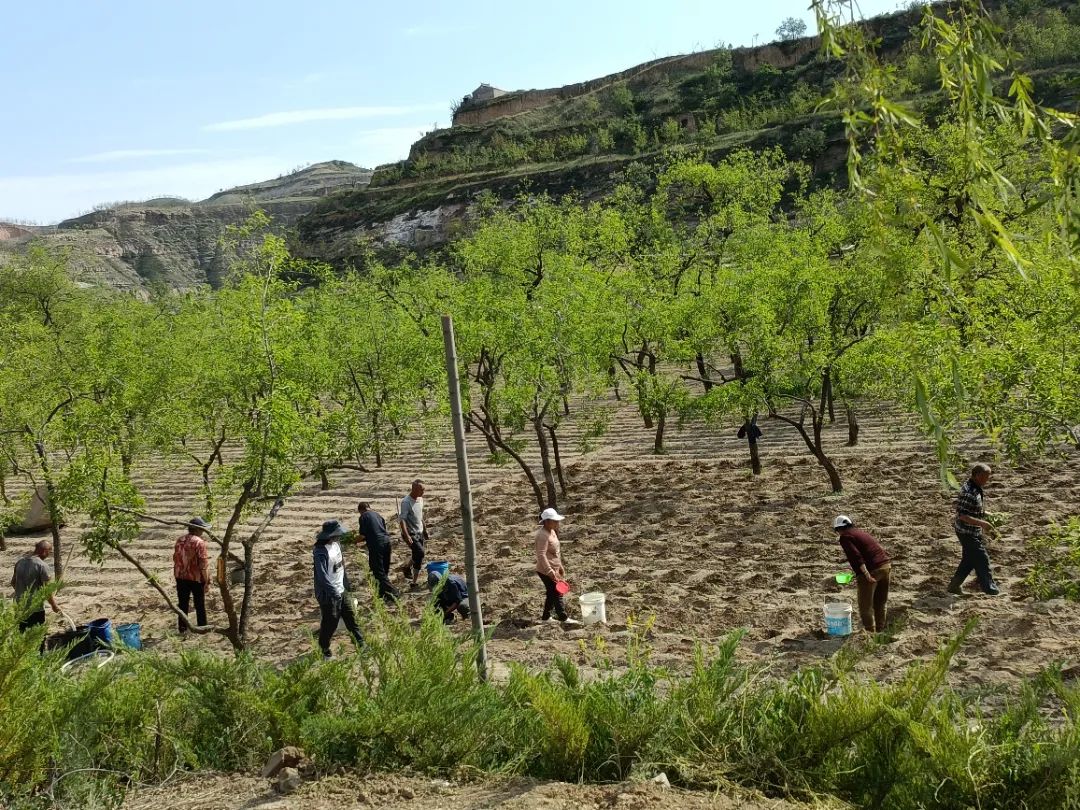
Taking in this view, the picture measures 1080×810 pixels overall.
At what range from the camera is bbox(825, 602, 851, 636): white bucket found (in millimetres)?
7949

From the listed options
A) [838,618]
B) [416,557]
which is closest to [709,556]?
[838,618]

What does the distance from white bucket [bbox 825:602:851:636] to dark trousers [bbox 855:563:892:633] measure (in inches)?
5.8

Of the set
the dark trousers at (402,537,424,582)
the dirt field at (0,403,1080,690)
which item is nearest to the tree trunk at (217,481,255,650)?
the dirt field at (0,403,1080,690)

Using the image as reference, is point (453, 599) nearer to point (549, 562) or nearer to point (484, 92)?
Answer: point (549, 562)

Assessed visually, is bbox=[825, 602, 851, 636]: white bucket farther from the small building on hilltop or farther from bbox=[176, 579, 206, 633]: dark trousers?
the small building on hilltop

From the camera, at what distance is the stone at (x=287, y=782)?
4.38 m

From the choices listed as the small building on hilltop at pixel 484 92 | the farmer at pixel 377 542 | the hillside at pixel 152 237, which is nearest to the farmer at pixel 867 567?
the farmer at pixel 377 542

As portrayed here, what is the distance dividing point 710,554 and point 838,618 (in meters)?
3.55

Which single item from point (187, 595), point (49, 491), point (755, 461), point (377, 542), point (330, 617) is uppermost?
point (49, 491)

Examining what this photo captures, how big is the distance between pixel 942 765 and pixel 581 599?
218 inches

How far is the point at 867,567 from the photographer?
25.8 feet

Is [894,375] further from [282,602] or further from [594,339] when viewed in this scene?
[282,602]

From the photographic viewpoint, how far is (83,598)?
13.3 meters

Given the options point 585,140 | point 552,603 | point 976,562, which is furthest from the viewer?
point 585,140
